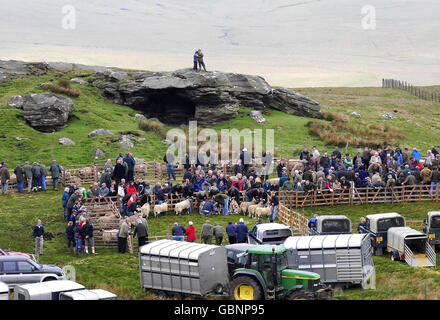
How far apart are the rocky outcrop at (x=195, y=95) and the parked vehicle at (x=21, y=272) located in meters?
36.0

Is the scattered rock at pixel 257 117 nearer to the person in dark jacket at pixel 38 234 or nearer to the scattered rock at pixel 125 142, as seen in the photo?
the scattered rock at pixel 125 142

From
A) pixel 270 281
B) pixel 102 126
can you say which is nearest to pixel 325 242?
pixel 270 281

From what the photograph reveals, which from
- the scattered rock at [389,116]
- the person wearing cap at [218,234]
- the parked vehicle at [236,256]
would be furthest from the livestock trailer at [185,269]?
the scattered rock at [389,116]

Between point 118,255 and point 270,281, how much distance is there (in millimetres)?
9746

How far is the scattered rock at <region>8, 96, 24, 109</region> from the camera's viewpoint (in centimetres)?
5609

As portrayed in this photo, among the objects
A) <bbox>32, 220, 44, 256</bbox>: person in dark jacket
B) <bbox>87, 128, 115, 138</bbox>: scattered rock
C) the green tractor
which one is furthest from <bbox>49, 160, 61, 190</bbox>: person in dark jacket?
the green tractor

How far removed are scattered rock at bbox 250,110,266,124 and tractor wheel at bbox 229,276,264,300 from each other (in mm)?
38751

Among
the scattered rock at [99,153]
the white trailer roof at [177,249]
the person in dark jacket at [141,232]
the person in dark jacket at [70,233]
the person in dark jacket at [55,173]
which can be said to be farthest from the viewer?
the scattered rock at [99,153]

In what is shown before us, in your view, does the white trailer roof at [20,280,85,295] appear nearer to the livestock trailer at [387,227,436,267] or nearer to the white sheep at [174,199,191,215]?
the livestock trailer at [387,227,436,267]

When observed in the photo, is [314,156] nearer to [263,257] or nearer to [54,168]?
[54,168]

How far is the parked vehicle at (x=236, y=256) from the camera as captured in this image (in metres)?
23.9

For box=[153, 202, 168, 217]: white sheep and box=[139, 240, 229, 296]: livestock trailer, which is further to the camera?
box=[153, 202, 168, 217]: white sheep

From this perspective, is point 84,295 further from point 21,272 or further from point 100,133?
point 100,133

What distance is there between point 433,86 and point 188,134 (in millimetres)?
74060
